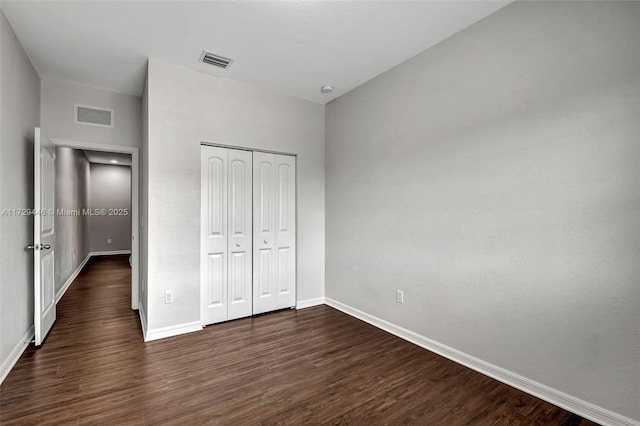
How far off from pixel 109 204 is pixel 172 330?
7.24 meters

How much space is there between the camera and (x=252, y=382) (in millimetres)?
2246

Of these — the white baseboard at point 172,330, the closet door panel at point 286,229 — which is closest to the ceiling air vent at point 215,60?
the closet door panel at point 286,229

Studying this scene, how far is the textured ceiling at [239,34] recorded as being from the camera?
7.43ft

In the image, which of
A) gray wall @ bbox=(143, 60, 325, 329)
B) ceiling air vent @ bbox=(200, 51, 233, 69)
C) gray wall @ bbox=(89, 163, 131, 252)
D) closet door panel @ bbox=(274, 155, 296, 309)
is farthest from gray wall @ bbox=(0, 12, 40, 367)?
gray wall @ bbox=(89, 163, 131, 252)

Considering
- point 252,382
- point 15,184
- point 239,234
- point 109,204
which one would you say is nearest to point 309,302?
point 239,234

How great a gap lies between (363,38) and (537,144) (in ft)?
5.46

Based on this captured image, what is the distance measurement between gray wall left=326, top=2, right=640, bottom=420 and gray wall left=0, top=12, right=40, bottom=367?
3286mm

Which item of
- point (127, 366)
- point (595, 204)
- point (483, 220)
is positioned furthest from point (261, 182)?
point (595, 204)

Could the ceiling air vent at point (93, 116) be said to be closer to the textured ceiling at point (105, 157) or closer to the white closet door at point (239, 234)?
the white closet door at point (239, 234)

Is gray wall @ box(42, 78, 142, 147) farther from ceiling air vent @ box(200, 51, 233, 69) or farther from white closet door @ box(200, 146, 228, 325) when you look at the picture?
ceiling air vent @ box(200, 51, 233, 69)

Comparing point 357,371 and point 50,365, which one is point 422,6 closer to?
point 357,371

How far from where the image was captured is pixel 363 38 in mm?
2666

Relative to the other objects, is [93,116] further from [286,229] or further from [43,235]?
[286,229]

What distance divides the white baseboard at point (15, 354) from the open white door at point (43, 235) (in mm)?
93
